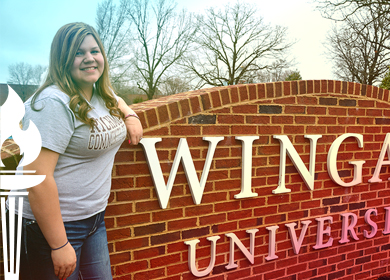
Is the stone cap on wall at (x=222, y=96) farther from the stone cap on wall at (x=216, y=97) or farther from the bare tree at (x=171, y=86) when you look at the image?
the bare tree at (x=171, y=86)

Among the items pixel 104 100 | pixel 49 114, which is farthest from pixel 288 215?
pixel 49 114

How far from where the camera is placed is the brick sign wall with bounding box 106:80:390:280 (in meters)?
2.14

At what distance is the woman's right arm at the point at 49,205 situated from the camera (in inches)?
50.3

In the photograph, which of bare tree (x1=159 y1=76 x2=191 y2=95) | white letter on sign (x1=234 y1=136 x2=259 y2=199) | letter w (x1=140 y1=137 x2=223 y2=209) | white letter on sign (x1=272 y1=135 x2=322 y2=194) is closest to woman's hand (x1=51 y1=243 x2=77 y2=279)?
letter w (x1=140 y1=137 x2=223 y2=209)

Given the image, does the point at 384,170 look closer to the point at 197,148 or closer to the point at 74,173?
the point at 197,148

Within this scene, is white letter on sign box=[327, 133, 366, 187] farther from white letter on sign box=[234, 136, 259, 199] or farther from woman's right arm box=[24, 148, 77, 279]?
woman's right arm box=[24, 148, 77, 279]

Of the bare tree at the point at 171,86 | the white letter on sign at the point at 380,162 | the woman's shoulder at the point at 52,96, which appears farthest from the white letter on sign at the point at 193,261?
the bare tree at the point at 171,86

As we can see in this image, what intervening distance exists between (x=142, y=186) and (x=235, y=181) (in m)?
0.79

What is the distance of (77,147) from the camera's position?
1.39 metres

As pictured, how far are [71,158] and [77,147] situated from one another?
0.07 m

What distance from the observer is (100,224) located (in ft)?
5.51

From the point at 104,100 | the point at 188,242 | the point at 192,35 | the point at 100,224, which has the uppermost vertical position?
the point at 192,35

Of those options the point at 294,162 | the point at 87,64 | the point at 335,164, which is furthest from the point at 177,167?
the point at 335,164

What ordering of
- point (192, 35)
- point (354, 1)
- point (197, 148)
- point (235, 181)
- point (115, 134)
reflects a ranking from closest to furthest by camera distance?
point (115, 134) → point (197, 148) → point (235, 181) → point (354, 1) → point (192, 35)
